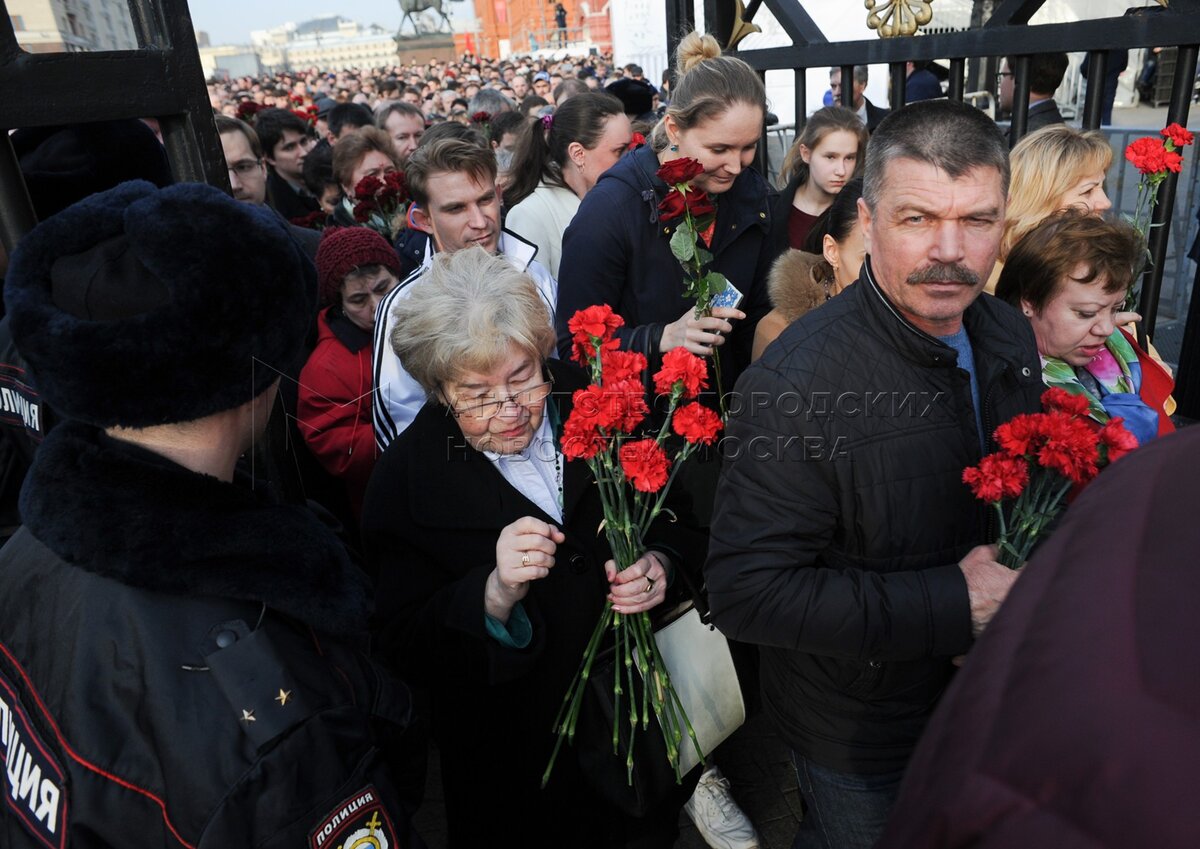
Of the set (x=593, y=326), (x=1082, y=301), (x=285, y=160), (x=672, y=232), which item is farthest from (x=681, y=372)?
(x=285, y=160)

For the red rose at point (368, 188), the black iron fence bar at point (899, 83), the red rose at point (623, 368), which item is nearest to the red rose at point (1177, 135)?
the black iron fence bar at point (899, 83)

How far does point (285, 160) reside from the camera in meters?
6.85

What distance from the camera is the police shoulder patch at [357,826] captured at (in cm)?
111

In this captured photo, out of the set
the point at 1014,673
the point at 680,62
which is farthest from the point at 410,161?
the point at 1014,673

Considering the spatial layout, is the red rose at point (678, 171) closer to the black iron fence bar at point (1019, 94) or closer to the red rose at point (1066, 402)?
the red rose at point (1066, 402)

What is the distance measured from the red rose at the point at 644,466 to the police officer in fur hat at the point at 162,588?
650 mm

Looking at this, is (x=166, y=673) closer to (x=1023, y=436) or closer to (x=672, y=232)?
Answer: (x=1023, y=436)

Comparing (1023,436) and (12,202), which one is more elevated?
(12,202)

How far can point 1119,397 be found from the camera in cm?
240

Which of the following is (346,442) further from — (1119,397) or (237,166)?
(237,166)

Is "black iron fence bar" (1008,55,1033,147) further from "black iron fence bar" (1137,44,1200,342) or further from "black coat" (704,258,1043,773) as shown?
"black coat" (704,258,1043,773)

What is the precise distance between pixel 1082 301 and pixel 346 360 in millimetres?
2461

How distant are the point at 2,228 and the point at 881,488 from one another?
5.86 feet

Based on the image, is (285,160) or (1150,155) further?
(285,160)
